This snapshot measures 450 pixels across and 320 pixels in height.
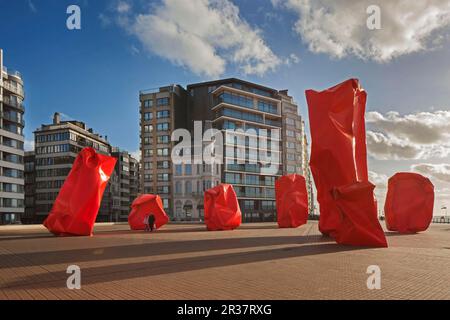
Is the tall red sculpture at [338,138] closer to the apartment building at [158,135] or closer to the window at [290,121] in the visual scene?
the apartment building at [158,135]

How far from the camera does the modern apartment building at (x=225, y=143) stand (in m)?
67.4

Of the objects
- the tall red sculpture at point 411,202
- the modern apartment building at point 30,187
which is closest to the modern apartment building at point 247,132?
the modern apartment building at point 30,187

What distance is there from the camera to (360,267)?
34.4 ft

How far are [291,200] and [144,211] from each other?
1269 cm

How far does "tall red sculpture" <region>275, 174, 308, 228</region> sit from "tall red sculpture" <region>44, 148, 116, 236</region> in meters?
15.6

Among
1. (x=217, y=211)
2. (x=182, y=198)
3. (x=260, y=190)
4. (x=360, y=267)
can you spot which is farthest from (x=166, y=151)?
(x=360, y=267)

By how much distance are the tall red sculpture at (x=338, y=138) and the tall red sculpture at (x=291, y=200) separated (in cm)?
1169

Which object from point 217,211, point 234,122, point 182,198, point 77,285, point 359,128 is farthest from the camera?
point 234,122

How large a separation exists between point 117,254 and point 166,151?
195 ft

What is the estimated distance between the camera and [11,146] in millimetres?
60281

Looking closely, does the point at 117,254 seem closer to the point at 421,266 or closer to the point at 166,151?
the point at 421,266

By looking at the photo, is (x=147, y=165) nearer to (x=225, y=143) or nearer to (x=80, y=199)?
(x=225, y=143)

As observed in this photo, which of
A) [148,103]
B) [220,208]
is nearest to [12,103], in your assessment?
[148,103]

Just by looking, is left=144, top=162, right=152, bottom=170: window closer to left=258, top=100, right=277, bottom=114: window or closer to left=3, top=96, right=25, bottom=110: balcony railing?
left=3, top=96, right=25, bottom=110: balcony railing
